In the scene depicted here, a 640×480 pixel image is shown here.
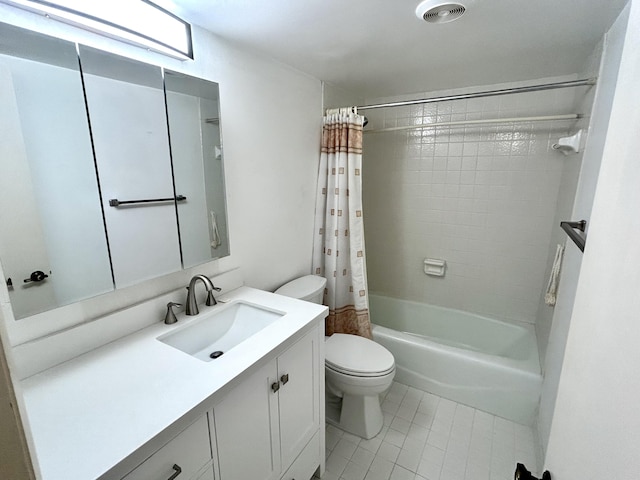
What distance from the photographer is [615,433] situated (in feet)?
1.20

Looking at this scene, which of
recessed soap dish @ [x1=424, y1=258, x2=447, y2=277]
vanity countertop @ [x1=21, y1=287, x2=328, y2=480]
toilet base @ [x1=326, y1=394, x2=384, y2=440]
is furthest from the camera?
recessed soap dish @ [x1=424, y1=258, x2=447, y2=277]

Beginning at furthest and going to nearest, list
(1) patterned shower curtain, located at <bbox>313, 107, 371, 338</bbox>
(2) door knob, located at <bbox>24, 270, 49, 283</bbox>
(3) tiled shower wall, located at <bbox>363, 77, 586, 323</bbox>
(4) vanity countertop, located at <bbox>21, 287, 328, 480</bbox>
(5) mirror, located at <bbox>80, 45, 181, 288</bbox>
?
(3) tiled shower wall, located at <bbox>363, 77, 586, 323</bbox>
(1) patterned shower curtain, located at <bbox>313, 107, 371, 338</bbox>
(5) mirror, located at <bbox>80, 45, 181, 288</bbox>
(2) door knob, located at <bbox>24, 270, 49, 283</bbox>
(4) vanity countertop, located at <bbox>21, 287, 328, 480</bbox>

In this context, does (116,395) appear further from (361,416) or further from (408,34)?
(408,34)

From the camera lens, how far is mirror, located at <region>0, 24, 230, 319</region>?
0.88 m

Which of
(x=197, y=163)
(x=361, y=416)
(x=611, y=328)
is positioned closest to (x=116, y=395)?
(x=197, y=163)

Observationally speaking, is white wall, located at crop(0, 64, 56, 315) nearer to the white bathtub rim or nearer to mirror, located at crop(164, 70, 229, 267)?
mirror, located at crop(164, 70, 229, 267)

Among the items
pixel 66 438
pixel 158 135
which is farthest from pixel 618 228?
pixel 158 135

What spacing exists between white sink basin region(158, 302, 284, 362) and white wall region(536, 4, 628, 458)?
4.41 ft

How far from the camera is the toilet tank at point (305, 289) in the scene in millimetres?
1854

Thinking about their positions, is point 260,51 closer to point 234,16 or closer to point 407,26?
point 234,16

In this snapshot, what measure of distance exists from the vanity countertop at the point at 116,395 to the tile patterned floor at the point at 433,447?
3.25 ft

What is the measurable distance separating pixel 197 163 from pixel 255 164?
14.5 inches

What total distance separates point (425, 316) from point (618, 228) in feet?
8.25

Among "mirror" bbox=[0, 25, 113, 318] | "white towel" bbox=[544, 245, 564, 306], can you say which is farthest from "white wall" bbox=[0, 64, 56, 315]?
"white towel" bbox=[544, 245, 564, 306]
